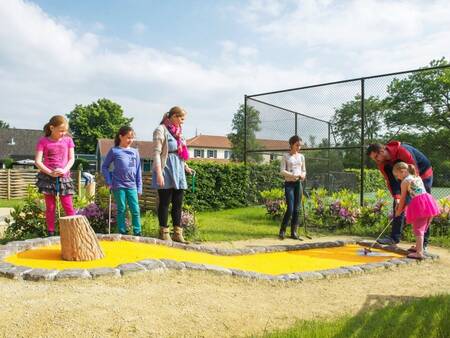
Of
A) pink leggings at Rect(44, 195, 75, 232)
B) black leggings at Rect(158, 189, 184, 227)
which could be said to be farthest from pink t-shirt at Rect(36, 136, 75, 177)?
black leggings at Rect(158, 189, 184, 227)

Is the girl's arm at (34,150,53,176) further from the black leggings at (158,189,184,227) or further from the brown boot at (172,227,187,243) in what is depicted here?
the brown boot at (172,227,187,243)

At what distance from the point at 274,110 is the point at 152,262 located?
8805 millimetres

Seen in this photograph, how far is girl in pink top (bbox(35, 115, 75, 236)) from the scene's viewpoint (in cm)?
520

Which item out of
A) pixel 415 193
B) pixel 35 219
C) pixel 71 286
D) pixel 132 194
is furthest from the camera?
pixel 35 219

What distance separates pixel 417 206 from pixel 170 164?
308 cm

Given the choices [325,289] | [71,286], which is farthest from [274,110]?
[71,286]

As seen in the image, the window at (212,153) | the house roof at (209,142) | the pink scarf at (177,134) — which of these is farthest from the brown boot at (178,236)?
the window at (212,153)

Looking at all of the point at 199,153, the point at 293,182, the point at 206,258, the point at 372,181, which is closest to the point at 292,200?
the point at 293,182

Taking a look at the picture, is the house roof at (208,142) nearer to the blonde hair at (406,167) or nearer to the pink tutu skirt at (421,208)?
the blonde hair at (406,167)

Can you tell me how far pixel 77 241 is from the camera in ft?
13.5

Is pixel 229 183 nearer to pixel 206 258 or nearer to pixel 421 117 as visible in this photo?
pixel 421 117

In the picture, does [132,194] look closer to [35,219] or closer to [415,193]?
[35,219]

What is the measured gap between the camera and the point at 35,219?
609cm

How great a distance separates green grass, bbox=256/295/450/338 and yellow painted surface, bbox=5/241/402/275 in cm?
144
